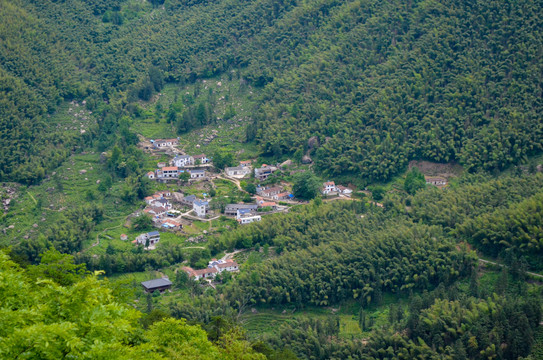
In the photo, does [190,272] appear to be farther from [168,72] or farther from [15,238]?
[168,72]

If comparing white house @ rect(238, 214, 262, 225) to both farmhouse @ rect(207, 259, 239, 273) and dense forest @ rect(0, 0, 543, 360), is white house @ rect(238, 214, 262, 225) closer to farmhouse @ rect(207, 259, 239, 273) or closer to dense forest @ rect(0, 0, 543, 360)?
dense forest @ rect(0, 0, 543, 360)

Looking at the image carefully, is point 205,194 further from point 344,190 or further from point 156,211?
point 344,190

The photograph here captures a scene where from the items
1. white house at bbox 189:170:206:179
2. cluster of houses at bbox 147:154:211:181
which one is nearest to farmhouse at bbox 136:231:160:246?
cluster of houses at bbox 147:154:211:181

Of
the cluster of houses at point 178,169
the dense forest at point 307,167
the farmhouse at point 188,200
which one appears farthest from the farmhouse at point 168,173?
the farmhouse at point 188,200

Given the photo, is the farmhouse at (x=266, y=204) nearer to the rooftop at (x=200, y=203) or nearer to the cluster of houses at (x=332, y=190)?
the rooftop at (x=200, y=203)

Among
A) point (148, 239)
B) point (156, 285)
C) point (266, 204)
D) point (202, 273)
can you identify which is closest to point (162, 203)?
point (148, 239)

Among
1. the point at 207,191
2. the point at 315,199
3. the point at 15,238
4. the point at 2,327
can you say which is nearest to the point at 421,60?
the point at 315,199
